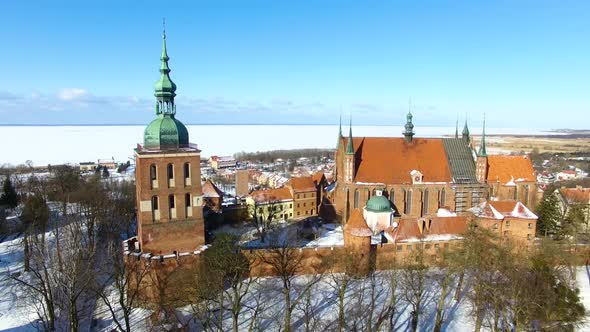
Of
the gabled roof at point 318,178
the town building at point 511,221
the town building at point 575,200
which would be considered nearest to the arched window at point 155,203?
the town building at point 511,221

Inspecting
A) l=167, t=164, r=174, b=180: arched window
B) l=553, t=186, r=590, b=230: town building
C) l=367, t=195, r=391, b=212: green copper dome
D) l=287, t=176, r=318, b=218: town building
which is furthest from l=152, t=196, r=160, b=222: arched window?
l=553, t=186, r=590, b=230: town building

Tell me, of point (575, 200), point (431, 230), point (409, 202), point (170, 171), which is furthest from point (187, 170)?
point (575, 200)

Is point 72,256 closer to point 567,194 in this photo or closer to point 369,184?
point 369,184

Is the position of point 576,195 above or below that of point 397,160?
below

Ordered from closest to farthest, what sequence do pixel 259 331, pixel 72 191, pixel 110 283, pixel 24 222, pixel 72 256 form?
pixel 72 256, pixel 259 331, pixel 110 283, pixel 24 222, pixel 72 191

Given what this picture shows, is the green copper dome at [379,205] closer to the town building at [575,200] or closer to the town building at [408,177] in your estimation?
the town building at [408,177]

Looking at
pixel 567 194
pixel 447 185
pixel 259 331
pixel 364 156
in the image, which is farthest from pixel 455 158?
pixel 259 331

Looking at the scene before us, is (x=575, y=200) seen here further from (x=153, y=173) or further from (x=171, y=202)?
(x=153, y=173)
